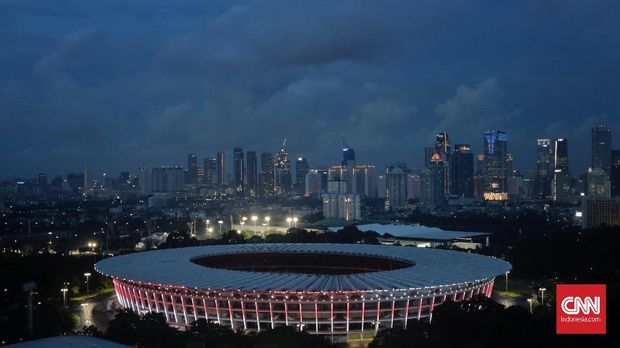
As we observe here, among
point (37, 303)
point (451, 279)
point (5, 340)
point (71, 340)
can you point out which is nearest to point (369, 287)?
point (451, 279)

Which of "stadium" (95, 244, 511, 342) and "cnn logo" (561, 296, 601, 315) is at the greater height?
"cnn logo" (561, 296, 601, 315)

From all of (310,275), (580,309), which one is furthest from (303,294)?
(580,309)

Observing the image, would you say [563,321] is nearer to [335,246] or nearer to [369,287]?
[369,287]

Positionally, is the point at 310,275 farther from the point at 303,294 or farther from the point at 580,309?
the point at 580,309

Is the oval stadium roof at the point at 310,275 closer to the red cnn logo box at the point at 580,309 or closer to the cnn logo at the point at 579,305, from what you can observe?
the red cnn logo box at the point at 580,309

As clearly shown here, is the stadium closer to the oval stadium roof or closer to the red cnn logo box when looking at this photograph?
the oval stadium roof

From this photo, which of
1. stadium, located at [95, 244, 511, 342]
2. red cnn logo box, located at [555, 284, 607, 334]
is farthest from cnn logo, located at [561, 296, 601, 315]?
stadium, located at [95, 244, 511, 342]

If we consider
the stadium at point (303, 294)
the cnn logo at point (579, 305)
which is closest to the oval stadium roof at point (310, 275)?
the stadium at point (303, 294)
